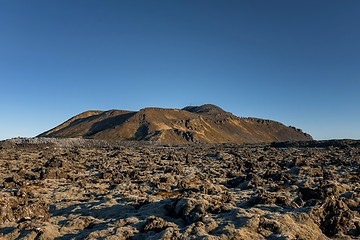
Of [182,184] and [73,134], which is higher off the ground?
[73,134]

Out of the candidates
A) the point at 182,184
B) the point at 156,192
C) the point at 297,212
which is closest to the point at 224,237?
the point at 297,212

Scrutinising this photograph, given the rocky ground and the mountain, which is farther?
the mountain

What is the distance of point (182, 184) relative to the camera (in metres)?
18.0

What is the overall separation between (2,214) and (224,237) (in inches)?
326

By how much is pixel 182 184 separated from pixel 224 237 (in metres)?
9.13

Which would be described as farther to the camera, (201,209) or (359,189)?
(359,189)

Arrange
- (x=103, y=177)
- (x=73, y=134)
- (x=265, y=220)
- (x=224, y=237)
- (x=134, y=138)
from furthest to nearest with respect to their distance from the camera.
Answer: (x=73, y=134) < (x=134, y=138) < (x=103, y=177) < (x=265, y=220) < (x=224, y=237)

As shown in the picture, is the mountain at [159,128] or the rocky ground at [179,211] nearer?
the rocky ground at [179,211]

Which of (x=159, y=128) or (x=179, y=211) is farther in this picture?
(x=159, y=128)

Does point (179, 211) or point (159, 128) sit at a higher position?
point (159, 128)

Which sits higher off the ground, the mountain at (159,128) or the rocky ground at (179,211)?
the mountain at (159,128)

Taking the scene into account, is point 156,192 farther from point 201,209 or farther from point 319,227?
point 319,227

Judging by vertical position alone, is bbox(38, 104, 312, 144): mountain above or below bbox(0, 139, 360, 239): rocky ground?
above

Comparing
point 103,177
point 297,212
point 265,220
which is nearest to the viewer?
point 265,220
